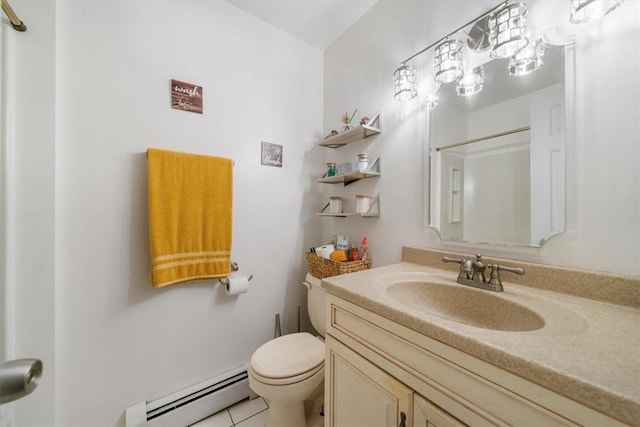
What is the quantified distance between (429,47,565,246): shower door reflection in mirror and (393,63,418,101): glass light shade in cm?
14

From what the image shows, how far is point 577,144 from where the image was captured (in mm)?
742

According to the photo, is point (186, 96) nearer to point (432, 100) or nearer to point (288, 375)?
point (432, 100)

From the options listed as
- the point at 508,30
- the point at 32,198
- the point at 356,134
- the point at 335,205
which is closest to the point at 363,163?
the point at 356,134

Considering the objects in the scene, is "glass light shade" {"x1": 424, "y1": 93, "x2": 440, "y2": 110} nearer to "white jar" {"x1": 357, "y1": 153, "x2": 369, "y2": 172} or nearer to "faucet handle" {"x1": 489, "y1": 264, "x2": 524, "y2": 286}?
"white jar" {"x1": 357, "y1": 153, "x2": 369, "y2": 172}

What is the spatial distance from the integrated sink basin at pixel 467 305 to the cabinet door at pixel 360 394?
265 millimetres

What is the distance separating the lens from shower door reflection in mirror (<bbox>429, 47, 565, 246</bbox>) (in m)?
0.79

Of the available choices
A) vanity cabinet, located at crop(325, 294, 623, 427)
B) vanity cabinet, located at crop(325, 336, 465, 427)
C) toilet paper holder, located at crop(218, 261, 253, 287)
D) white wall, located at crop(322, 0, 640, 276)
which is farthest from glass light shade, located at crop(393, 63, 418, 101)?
toilet paper holder, located at crop(218, 261, 253, 287)

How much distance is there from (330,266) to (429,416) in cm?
81

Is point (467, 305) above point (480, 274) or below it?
below

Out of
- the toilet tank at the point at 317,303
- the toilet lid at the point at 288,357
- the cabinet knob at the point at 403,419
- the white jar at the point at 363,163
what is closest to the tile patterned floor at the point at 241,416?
the toilet lid at the point at 288,357

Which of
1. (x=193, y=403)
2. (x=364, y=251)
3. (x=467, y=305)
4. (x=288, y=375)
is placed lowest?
(x=193, y=403)

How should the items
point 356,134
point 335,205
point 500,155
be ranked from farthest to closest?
point 335,205 < point 356,134 < point 500,155

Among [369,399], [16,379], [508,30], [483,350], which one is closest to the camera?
[16,379]

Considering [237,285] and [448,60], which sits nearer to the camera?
[448,60]
